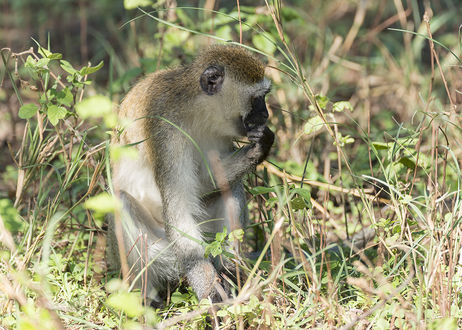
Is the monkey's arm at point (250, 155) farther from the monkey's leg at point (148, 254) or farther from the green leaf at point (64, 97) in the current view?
the green leaf at point (64, 97)

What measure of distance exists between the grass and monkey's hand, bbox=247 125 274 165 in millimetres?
143

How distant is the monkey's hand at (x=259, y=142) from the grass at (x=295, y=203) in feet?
0.47

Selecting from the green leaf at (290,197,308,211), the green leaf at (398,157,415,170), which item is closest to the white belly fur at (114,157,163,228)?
the green leaf at (290,197,308,211)

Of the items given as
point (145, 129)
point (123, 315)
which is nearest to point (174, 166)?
point (145, 129)

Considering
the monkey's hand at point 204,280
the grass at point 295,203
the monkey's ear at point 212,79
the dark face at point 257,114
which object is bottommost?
the monkey's hand at point 204,280

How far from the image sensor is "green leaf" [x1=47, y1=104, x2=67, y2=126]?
4.05 m

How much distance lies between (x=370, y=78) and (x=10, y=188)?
4547mm

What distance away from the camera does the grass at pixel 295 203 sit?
11.8 ft

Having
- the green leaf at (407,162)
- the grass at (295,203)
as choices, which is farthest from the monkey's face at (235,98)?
the green leaf at (407,162)

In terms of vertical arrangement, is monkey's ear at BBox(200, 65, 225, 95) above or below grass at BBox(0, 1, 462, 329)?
above

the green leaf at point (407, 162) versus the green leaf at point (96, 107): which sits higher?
the green leaf at point (96, 107)

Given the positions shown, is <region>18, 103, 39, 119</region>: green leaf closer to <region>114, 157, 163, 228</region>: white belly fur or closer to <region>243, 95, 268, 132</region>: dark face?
<region>114, 157, 163, 228</region>: white belly fur

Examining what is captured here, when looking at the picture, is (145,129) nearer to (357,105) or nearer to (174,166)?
(174,166)

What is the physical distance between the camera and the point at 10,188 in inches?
252
